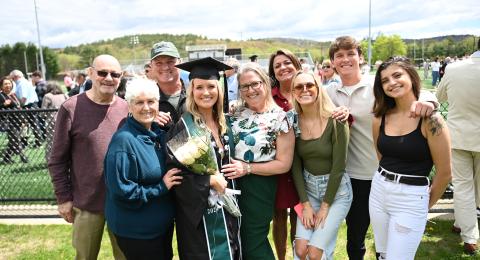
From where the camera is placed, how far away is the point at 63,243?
4859mm

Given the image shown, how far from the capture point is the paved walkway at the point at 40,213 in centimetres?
541

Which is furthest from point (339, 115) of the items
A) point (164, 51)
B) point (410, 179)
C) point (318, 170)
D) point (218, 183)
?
point (164, 51)

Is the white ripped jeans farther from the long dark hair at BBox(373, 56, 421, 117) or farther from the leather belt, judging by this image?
the long dark hair at BBox(373, 56, 421, 117)

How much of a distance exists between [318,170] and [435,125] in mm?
963

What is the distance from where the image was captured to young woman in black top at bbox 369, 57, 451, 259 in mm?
2816


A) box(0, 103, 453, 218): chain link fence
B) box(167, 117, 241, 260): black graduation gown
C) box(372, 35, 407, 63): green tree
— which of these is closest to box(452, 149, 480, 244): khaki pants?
box(0, 103, 453, 218): chain link fence

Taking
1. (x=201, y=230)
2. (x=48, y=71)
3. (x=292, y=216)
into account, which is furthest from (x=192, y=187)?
(x=48, y=71)

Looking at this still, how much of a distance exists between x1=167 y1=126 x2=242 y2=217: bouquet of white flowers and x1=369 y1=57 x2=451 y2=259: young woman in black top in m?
1.21

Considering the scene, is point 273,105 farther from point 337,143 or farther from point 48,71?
point 48,71

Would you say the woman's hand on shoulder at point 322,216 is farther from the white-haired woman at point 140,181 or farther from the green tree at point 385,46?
the green tree at point 385,46

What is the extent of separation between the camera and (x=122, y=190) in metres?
2.61

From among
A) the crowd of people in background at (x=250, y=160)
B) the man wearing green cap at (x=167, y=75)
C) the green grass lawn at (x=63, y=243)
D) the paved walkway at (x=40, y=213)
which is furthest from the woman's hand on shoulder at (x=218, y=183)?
the paved walkway at (x=40, y=213)

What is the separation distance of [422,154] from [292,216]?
1.64 m

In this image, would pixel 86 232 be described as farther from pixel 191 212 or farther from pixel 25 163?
pixel 25 163
